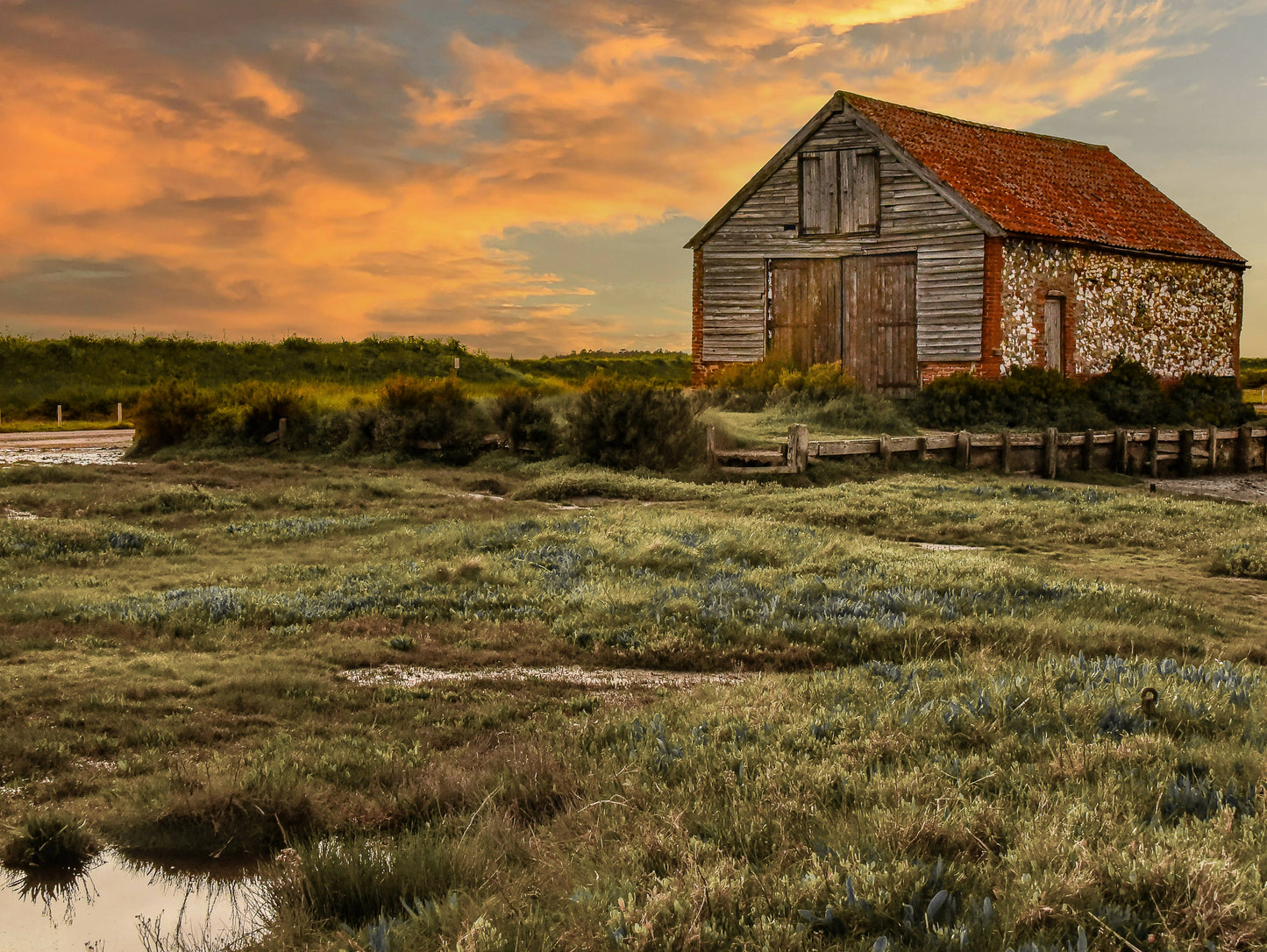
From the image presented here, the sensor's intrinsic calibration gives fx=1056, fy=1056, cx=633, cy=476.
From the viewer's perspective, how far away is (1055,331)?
30625 millimetres

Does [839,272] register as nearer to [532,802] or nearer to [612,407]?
[612,407]

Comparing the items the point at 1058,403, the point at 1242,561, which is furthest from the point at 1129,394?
the point at 1242,561

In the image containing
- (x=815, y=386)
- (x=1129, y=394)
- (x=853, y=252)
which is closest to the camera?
(x=815, y=386)

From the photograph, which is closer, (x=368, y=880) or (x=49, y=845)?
(x=368, y=880)

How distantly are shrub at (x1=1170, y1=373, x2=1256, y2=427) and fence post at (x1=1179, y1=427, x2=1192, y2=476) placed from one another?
6.73 meters

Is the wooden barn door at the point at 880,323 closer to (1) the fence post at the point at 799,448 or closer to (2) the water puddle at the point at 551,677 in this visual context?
(1) the fence post at the point at 799,448

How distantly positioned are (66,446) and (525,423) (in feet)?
43.6

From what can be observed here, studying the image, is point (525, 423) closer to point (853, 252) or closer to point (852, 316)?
point (852, 316)

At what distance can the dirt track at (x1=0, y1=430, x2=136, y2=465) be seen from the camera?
23141 mm

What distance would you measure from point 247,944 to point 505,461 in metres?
18.5

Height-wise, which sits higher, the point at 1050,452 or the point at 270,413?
the point at 270,413

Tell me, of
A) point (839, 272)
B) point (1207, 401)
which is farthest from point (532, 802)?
point (1207, 401)

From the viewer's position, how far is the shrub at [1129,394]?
30.6 meters

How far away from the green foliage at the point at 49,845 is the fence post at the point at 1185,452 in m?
26.2
